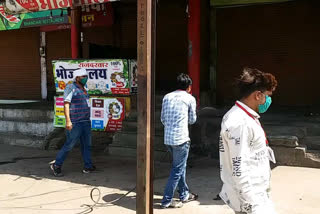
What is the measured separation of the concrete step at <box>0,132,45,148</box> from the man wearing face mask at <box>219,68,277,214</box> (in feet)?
24.7

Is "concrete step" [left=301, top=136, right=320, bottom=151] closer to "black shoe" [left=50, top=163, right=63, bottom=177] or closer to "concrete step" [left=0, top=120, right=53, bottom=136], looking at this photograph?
"black shoe" [left=50, top=163, right=63, bottom=177]

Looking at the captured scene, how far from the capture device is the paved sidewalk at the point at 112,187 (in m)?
5.02

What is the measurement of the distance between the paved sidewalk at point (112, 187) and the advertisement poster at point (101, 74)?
5.06 feet

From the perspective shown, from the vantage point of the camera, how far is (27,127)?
10156mm

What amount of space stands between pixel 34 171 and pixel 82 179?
4.04 ft

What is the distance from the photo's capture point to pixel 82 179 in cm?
651

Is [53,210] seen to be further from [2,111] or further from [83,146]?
[2,111]

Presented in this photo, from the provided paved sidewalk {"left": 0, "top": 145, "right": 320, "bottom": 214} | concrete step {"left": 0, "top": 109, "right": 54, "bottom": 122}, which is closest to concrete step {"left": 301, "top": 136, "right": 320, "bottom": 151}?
paved sidewalk {"left": 0, "top": 145, "right": 320, "bottom": 214}

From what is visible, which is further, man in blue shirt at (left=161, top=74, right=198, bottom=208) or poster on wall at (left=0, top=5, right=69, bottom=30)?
poster on wall at (left=0, top=5, right=69, bottom=30)

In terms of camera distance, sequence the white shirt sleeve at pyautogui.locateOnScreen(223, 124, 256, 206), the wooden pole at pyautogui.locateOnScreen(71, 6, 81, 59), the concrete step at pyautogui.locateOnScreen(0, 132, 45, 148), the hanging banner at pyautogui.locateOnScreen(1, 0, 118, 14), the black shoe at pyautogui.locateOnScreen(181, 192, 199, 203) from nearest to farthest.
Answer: the white shirt sleeve at pyautogui.locateOnScreen(223, 124, 256, 206)
the black shoe at pyautogui.locateOnScreen(181, 192, 199, 203)
the hanging banner at pyautogui.locateOnScreen(1, 0, 118, 14)
the concrete step at pyautogui.locateOnScreen(0, 132, 45, 148)
the wooden pole at pyautogui.locateOnScreen(71, 6, 81, 59)

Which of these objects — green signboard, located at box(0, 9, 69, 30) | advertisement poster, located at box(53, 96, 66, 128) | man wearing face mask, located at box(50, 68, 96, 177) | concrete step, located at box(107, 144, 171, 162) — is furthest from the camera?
green signboard, located at box(0, 9, 69, 30)

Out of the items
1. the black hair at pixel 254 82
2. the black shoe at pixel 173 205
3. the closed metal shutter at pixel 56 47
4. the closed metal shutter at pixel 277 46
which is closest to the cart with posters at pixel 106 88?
the closed metal shutter at pixel 277 46

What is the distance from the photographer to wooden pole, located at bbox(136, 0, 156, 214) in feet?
10.8

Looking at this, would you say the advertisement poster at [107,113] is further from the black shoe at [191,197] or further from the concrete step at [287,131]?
the black shoe at [191,197]
